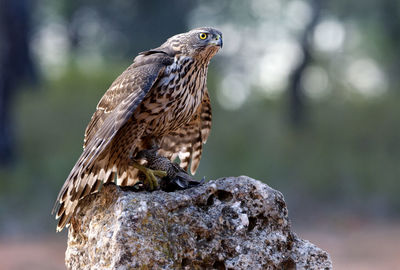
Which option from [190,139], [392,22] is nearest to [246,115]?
[392,22]

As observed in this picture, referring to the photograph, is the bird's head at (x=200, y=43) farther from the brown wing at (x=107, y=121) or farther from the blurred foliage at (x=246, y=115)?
the blurred foliage at (x=246, y=115)

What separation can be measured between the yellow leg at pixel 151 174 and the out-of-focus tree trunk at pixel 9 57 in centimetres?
1149

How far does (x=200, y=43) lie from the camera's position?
171 inches

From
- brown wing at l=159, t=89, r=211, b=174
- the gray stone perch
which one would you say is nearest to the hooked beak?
brown wing at l=159, t=89, r=211, b=174

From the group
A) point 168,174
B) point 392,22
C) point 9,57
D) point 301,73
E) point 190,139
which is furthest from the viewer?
point 392,22

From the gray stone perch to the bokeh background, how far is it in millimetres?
7800

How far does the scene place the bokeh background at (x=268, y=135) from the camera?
1373cm

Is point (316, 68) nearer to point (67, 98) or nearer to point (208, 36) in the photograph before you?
point (67, 98)

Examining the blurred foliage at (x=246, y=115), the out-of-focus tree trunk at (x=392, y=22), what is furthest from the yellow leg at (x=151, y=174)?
the out-of-focus tree trunk at (x=392, y=22)

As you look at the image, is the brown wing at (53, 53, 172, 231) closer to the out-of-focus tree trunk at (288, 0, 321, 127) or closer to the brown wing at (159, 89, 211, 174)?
the brown wing at (159, 89, 211, 174)

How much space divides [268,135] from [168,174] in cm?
1262

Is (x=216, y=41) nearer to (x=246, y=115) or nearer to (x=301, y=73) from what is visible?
(x=246, y=115)

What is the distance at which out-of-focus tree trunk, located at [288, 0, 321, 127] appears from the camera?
1834cm

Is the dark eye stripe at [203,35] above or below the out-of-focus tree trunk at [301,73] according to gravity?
below
